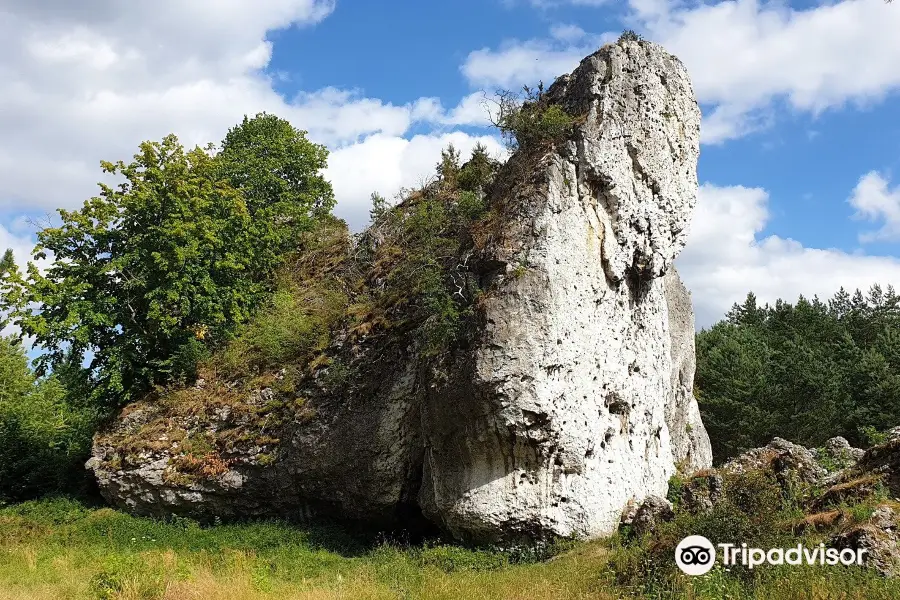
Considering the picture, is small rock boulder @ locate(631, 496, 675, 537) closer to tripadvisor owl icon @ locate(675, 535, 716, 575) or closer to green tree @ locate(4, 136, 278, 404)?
tripadvisor owl icon @ locate(675, 535, 716, 575)

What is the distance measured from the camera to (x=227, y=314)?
22250 millimetres

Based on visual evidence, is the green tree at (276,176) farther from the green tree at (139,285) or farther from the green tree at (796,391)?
the green tree at (796,391)

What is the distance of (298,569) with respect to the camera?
14.5m

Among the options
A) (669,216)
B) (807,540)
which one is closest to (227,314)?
(669,216)

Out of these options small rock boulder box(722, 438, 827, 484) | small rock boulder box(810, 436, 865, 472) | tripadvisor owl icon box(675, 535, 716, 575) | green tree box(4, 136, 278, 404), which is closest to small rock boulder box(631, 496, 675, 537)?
tripadvisor owl icon box(675, 535, 716, 575)

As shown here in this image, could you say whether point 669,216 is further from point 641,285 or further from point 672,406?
point 672,406

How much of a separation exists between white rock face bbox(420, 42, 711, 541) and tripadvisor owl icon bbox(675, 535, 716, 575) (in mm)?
3768

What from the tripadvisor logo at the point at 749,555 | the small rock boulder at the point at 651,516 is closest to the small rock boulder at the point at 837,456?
the small rock boulder at the point at 651,516

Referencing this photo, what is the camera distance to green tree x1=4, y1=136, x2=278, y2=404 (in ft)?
66.1

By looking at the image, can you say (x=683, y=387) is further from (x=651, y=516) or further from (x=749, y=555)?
(x=749, y=555)

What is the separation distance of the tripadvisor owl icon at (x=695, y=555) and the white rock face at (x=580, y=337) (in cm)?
377

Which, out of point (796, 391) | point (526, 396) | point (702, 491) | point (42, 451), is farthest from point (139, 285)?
point (796, 391)

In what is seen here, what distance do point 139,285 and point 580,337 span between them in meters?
13.8

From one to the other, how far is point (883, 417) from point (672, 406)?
1728 centimetres
